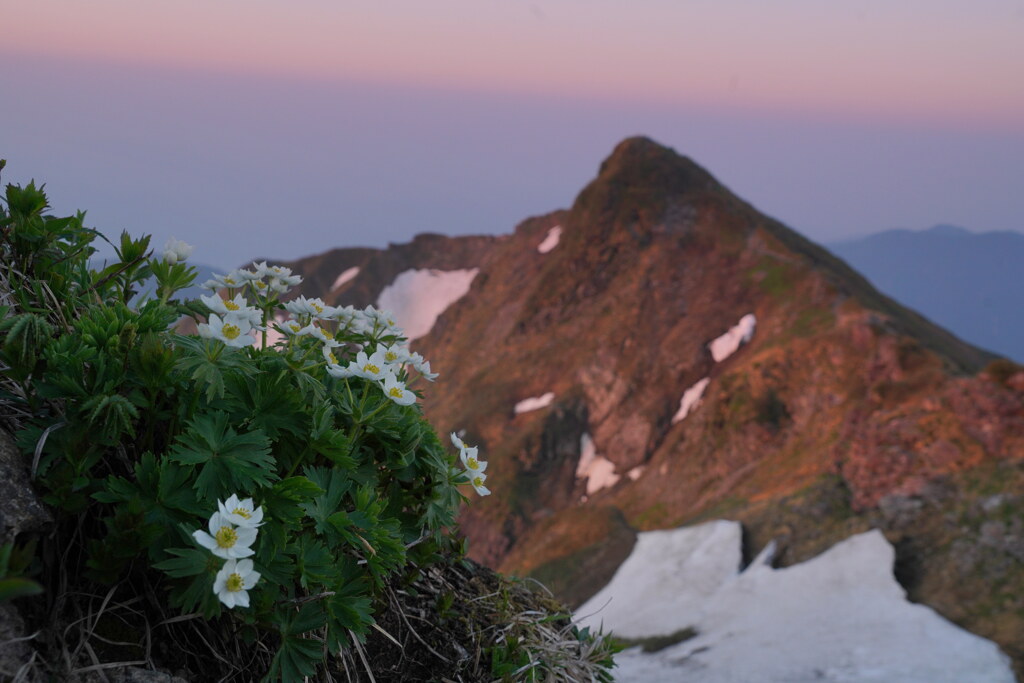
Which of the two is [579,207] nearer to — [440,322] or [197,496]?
[440,322]

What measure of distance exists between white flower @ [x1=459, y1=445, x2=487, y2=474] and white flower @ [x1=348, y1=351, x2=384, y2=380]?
61cm

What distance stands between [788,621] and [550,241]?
52.2m

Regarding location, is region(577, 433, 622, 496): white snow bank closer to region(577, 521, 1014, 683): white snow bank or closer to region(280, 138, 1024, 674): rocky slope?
region(280, 138, 1024, 674): rocky slope

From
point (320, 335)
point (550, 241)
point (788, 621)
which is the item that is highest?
point (550, 241)

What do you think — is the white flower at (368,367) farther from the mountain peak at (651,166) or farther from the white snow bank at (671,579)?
the mountain peak at (651,166)

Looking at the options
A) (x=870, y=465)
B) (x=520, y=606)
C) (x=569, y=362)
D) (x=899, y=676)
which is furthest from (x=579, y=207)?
(x=520, y=606)

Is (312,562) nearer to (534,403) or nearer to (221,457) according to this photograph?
(221,457)

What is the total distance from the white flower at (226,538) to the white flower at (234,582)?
0.04 m

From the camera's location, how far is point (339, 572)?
2.64 meters

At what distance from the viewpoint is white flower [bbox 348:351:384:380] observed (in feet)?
9.27

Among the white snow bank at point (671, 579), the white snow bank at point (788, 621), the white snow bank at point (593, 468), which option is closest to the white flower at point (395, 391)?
the white snow bank at point (788, 621)

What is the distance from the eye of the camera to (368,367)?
2.93 metres

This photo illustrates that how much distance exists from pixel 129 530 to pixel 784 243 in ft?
161

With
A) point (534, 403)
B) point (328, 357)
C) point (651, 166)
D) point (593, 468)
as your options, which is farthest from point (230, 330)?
point (651, 166)
